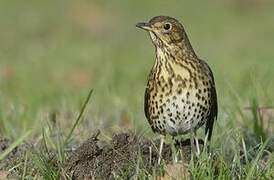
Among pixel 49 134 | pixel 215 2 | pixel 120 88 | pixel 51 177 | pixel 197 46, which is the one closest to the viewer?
pixel 51 177

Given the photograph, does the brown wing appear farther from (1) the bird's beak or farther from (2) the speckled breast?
(1) the bird's beak

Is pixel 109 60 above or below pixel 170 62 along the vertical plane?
below

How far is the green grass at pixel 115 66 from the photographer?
7312 millimetres

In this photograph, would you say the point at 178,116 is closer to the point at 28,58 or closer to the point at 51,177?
the point at 51,177

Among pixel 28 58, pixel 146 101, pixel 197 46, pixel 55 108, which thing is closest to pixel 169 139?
pixel 146 101

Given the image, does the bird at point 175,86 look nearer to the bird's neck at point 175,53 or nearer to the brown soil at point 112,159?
the bird's neck at point 175,53

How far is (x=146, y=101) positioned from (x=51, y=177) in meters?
1.17

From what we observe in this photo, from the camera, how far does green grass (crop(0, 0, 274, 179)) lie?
7312mm

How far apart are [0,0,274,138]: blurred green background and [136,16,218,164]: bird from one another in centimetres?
68

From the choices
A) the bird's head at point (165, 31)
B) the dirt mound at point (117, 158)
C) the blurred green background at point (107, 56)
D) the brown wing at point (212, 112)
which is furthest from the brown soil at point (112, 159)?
the blurred green background at point (107, 56)

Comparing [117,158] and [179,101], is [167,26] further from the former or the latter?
[117,158]

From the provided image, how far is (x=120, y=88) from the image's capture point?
34.3ft

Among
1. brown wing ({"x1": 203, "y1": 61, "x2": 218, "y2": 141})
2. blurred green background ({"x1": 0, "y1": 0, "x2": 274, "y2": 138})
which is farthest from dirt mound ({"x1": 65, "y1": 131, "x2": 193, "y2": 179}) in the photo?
blurred green background ({"x1": 0, "y1": 0, "x2": 274, "y2": 138})

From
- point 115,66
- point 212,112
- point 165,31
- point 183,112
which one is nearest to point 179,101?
point 183,112
